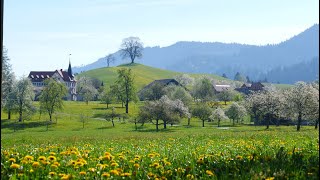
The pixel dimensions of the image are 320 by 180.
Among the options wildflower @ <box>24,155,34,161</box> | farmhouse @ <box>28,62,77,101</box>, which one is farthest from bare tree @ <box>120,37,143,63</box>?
wildflower @ <box>24,155,34,161</box>

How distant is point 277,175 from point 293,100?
56.5 meters

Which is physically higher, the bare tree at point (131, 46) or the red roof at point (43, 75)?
the bare tree at point (131, 46)

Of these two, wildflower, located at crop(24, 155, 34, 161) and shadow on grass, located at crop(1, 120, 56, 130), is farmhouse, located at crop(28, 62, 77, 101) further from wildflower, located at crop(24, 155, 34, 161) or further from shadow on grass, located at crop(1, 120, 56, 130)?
wildflower, located at crop(24, 155, 34, 161)

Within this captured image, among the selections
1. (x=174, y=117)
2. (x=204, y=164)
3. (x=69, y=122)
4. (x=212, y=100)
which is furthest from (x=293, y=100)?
(x=212, y=100)

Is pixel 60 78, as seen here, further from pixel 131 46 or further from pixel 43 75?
pixel 131 46

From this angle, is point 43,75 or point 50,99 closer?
point 50,99

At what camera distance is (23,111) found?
3312 inches

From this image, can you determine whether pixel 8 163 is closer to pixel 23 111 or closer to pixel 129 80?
pixel 23 111

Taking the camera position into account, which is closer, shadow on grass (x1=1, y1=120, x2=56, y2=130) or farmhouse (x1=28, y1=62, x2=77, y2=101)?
shadow on grass (x1=1, y1=120, x2=56, y2=130)

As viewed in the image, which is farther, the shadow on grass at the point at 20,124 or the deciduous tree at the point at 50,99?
the deciduous tree at the point at 50,99

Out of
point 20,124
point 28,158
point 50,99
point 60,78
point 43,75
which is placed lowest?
point 20,124

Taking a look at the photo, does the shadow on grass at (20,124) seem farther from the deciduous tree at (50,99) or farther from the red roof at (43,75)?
the red roof at (43,75)

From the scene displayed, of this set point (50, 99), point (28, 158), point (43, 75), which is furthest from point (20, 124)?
point (43, 75)

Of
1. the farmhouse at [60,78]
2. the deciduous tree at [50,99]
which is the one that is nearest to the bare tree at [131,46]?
the farmhouse at [60,78]
